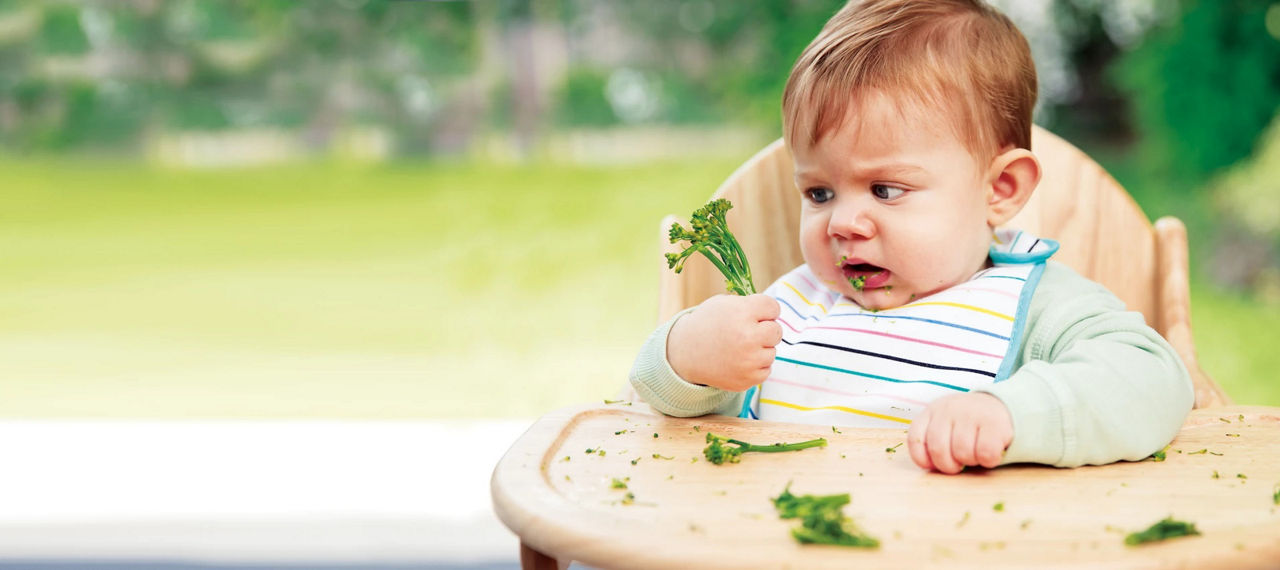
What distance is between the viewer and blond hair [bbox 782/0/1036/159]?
110 cm

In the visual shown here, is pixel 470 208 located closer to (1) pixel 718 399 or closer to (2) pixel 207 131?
(2) pixel 207 131

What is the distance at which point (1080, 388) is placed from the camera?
3.03 ft

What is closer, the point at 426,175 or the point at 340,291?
the point at 426,175

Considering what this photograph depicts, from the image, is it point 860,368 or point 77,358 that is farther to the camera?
point 77,358

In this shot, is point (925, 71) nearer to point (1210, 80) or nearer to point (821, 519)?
point (821, 519)

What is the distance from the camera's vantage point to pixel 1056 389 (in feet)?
3.00

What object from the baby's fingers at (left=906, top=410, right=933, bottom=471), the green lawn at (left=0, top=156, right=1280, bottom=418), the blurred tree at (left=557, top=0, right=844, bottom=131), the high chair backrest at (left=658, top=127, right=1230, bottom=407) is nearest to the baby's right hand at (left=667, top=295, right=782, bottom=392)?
the baby's fingers at (left=906, top=410, right=933, bottom=471)

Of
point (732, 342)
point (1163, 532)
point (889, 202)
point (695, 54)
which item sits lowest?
point (1163, 532)

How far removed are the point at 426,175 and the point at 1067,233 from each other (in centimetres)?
277

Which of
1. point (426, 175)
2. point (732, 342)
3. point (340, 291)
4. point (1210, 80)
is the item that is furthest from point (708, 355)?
point (340, 291)

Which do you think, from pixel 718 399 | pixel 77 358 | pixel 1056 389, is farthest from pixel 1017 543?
pixel 77 358

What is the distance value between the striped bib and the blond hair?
0.46 feet

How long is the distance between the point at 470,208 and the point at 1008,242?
108 inches

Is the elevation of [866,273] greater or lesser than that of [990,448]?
greater
